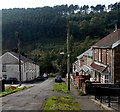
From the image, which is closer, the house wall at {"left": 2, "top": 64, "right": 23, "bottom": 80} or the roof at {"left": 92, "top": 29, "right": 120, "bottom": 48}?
the roof at {"left": 92, "top": 29, "right": 120, "bottom": 48}

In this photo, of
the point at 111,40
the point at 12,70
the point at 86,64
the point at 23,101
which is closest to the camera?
the point at 23,101

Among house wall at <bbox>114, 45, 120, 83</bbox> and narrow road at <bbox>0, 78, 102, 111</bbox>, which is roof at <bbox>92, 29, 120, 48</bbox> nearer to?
house wall at <bbox>114, 45, 120, 83</bbox>

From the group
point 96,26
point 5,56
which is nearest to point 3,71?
point 5,56

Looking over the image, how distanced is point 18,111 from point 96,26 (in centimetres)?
11580

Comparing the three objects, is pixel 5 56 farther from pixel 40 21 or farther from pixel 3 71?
pixel 40 21

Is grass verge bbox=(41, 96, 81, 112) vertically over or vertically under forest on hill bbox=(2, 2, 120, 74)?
under

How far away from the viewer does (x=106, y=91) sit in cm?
1880

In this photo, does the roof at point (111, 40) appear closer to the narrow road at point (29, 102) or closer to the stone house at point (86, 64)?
the stone house at point (86, 64)

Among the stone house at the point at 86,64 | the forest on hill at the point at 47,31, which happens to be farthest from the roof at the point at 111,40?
the forest on hill at the point at 47,31

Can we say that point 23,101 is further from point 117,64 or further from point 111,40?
point 111,40

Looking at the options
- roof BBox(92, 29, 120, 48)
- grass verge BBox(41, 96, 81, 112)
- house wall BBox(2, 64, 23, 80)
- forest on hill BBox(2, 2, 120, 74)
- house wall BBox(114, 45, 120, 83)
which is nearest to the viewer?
grass verge BBox(41, 96, 81, 112)

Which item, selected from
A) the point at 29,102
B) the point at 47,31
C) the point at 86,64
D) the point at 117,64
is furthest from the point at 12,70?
the point at 47,31

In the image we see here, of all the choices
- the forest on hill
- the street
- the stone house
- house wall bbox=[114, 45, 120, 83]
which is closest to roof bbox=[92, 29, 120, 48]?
house wall bbox=[114, 45, 120, 83]

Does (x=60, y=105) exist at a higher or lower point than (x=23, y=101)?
higher
